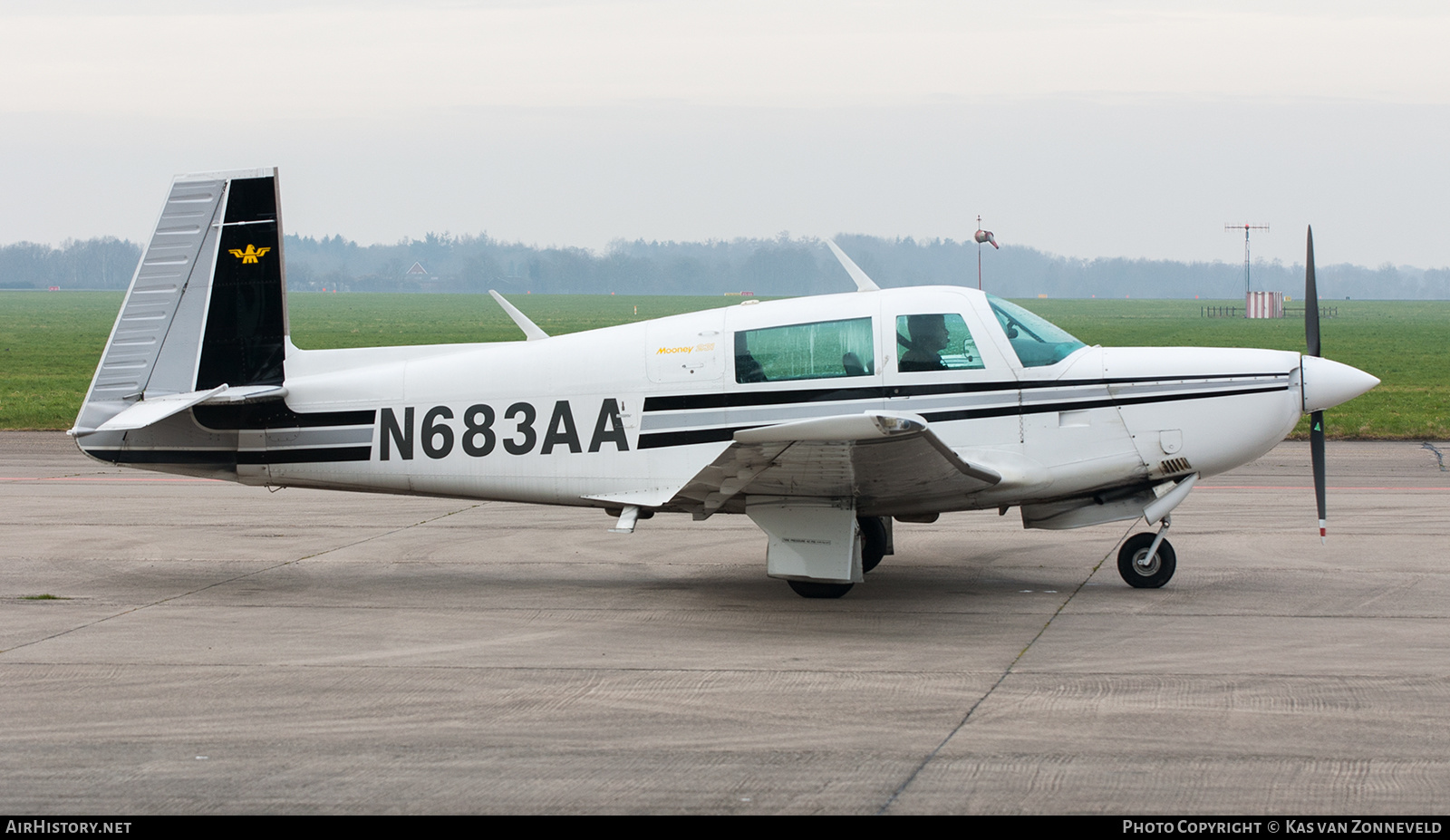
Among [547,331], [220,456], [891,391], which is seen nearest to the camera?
[891,391]

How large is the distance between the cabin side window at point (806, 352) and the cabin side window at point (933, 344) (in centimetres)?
24

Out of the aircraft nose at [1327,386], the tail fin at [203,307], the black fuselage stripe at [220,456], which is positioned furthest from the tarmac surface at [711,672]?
the tail fin at [203,307]

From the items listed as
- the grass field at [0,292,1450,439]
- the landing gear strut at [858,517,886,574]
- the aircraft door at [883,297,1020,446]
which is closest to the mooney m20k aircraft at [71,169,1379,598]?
the aircraft door at [883,297,1020,446]

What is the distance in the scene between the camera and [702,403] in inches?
392

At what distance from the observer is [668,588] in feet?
35.1

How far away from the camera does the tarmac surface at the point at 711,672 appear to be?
5965mm

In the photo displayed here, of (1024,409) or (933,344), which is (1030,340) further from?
(933,344)

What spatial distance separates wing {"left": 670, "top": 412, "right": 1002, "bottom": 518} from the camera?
328 inches

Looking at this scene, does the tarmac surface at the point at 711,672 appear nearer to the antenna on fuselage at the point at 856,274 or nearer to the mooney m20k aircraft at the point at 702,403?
the mooney m20k aircraft at the point at 702,403

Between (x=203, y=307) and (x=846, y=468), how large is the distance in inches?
215

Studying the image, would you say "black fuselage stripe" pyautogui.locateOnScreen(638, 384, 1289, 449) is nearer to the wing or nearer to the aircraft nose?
the aircraft nose

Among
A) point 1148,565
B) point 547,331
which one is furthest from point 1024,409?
point 547,331

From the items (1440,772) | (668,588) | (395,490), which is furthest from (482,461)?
(1440,772)

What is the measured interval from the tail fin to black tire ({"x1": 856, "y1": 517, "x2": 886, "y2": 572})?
4.98 metres
